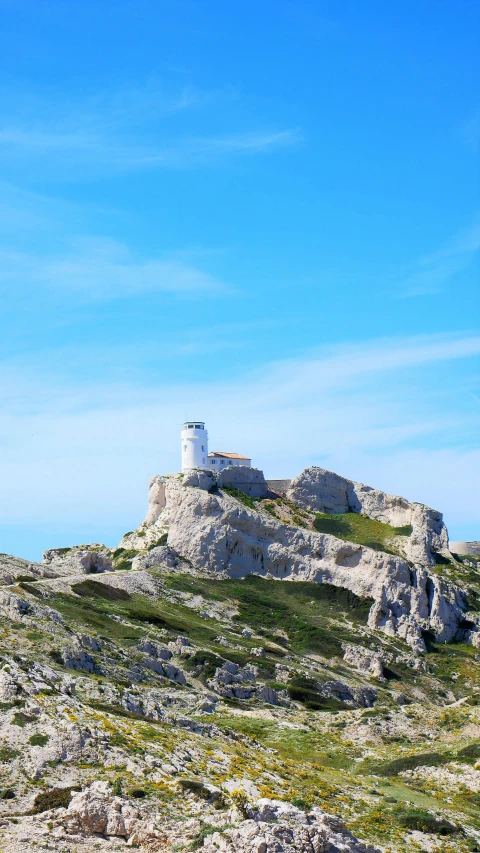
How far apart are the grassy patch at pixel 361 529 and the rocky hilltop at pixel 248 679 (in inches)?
24.5

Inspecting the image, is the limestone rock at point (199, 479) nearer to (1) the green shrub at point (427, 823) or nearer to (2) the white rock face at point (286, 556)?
(2) the white rock face at point (286, 556)

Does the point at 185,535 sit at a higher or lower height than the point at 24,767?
higher

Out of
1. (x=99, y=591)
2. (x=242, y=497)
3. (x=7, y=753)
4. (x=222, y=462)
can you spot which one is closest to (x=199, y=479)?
(x=242, y=497)

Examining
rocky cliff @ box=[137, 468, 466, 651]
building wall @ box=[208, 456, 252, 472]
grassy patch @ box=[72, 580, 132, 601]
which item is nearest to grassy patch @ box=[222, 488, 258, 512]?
rocky cliff @ box=[137, 468, 466, 651]

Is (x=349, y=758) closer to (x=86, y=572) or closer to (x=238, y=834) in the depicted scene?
(x=238, y=834)

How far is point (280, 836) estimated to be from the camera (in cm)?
2733

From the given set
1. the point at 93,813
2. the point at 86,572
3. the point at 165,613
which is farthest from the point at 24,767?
the point at 86,572

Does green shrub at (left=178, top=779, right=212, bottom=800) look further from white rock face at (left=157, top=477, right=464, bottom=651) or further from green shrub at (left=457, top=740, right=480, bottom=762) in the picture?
white rock face at (left=157, top=477, right=464, bottom=651)

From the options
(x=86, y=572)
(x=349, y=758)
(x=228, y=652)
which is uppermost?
(x=86, y=572)

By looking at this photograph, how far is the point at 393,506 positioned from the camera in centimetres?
13925

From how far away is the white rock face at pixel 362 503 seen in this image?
13388 centimetres

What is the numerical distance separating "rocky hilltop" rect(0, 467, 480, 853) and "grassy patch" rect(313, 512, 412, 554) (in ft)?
2.05

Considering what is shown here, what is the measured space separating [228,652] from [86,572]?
2670 centimetres

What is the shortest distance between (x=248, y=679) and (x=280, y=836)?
2065 inches
